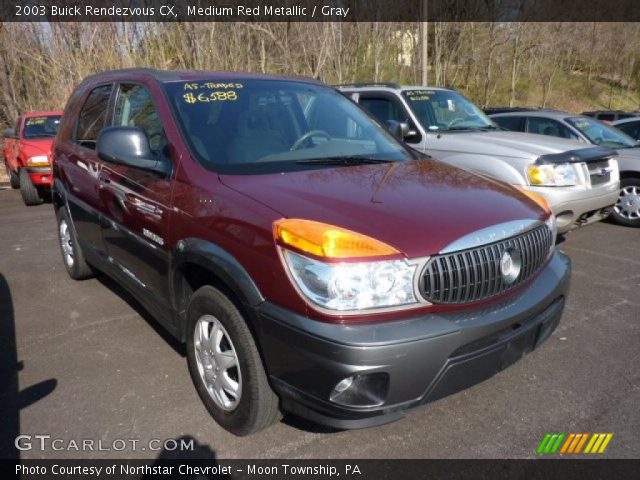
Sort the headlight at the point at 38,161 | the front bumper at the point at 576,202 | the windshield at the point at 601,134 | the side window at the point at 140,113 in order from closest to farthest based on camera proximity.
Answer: the side window at the point at 140,113
the front bumper at the point at 576,202
the windshield at the point at 601,134
the headlight at the point at 38,161

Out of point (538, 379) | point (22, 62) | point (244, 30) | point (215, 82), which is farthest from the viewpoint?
point (244, 30)

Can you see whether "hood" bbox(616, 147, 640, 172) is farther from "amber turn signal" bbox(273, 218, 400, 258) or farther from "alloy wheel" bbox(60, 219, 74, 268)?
"alloy wheel" bbox(60, 219, 74, 268)

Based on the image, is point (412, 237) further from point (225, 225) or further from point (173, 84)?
point (173, 84)

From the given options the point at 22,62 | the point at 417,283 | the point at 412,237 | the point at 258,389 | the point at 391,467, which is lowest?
the point at 391,467

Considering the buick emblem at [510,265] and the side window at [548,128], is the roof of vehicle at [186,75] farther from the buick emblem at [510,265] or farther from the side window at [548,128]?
the side window at [548,128]

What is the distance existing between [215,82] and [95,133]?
1.34m

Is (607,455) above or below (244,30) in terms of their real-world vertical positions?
below

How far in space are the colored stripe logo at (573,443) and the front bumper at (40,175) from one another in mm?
9123

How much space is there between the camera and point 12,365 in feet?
11.5

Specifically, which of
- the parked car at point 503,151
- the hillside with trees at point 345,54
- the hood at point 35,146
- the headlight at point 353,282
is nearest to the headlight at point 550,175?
the parked car at point 503,151

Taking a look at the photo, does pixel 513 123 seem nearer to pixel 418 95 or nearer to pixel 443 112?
pixel 443 112

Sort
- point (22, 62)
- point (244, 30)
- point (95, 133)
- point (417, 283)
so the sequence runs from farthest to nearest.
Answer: point (244, 30) < point (22, 62) < point (95, 133) < point (417, 283)

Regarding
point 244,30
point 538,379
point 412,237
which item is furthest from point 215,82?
point 244,30

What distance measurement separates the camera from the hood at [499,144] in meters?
5.49
